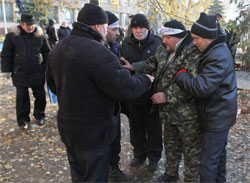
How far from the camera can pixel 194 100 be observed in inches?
104

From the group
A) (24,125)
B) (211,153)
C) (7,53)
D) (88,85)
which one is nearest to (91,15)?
(88,85)

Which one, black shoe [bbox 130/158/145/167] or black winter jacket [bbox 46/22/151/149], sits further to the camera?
black shoe [bbox 130/158/145/167]

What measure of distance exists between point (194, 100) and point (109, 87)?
1.08 m

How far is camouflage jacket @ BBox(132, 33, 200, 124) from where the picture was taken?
2564 millimetres

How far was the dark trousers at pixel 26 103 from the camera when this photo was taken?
4.80 meters

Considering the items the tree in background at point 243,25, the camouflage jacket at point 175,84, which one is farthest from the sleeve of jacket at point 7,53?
the tree in background at point 243,25

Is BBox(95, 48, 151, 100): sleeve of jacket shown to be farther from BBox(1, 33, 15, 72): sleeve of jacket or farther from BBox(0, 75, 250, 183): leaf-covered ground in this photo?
BBox(1, 33, 15, 72): sleeve of jacket

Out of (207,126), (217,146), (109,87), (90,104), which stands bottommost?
(217,146)

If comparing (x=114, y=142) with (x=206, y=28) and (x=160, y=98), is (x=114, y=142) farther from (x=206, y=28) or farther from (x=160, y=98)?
(x=206, y=28)

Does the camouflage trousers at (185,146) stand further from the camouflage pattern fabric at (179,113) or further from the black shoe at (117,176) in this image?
the black shoe at (117,176)

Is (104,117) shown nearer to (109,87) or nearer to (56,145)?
(109,87)

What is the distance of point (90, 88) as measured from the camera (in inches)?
81.6

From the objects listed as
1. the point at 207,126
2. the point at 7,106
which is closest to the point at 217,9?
the point at 7,106

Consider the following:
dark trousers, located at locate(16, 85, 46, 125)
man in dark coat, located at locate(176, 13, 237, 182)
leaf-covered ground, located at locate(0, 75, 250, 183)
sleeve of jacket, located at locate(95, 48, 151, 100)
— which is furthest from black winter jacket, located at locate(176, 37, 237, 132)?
dark trousers, located at locate(16, 85, 46, 125)
